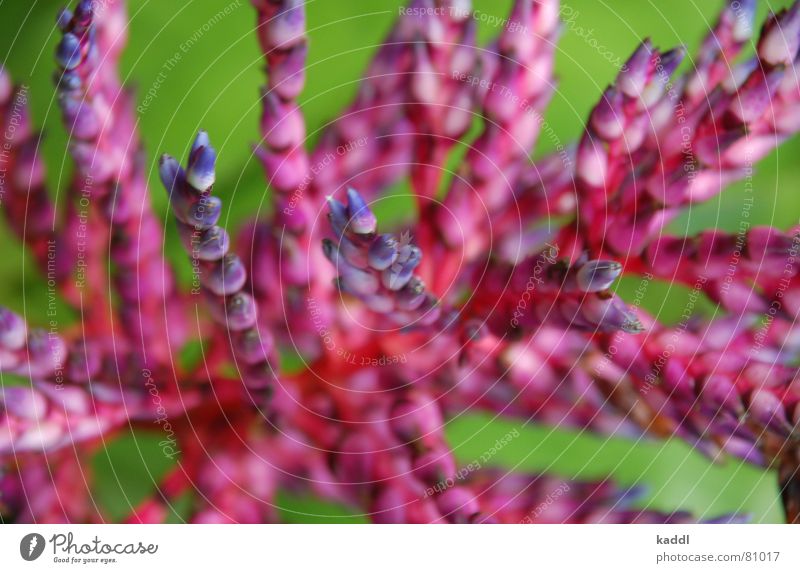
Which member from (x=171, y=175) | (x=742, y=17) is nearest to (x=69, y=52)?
(x=171, y=175)

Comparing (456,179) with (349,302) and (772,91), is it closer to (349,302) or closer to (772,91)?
(349,302)

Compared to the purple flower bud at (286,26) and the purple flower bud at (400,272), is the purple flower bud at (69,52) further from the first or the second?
the purple flower bud at (400,272)

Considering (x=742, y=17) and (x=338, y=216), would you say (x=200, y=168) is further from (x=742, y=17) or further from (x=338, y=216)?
(x=742, y=17)

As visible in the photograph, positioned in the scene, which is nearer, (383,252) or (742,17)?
(383,252)

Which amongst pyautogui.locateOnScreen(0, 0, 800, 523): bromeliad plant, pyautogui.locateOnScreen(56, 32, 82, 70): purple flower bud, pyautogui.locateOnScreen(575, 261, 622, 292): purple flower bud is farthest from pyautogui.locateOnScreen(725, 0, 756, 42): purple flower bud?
pyautogui.locateOnScreen(56, 32, 82, 70): purple flower bud

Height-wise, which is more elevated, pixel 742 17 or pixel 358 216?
pixel 742 17

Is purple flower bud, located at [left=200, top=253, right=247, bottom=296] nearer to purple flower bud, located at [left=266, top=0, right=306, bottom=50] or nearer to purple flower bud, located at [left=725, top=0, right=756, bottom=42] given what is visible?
purple flower bud, located at [left=266, top=0, right=306, bottom=50]

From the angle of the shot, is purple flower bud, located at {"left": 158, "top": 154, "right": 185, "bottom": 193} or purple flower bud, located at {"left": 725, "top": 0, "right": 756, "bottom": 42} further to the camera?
purple flower bud, located at {"left": 725, "top": 0, "right": 756, "bottom": 42}
